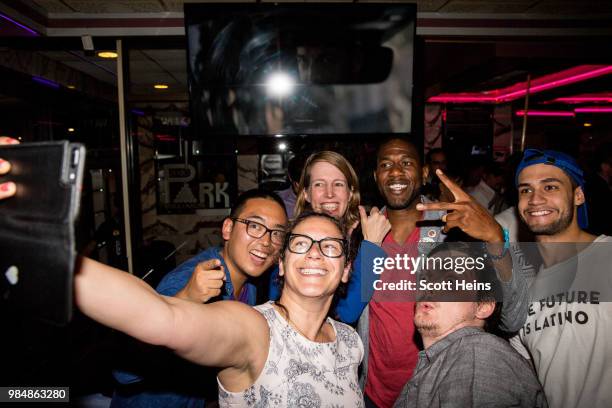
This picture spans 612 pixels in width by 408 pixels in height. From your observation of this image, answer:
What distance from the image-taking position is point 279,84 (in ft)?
9.53

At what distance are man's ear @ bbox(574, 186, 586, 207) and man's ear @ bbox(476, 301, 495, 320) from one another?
71 centimetres

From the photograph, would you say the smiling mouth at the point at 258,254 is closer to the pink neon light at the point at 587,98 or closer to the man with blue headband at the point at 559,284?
the man with blue headband at the point at 559,284

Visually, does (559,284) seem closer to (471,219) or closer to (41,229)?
(471,219)

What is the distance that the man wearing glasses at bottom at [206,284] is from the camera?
1328 mm

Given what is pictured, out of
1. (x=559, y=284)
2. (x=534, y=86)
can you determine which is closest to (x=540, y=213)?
(x=559, y=284)

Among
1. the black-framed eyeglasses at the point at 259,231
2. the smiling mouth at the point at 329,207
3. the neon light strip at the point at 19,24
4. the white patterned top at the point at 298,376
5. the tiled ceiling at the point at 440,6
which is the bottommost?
the white patterned top at the point at 298,376

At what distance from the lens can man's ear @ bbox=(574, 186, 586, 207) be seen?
1.75m

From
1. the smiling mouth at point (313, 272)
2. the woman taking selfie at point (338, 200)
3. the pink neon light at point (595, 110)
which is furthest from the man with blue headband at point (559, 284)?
the pink neon light at point (595, 110)

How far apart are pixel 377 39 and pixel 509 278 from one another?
6.69 feet

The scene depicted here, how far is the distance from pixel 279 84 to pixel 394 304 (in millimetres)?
1861

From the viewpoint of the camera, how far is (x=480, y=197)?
4.76 m

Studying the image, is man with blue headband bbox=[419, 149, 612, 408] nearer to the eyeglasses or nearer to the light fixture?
the eyeglasses

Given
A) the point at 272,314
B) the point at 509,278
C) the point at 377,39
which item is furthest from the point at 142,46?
the point at 509,278

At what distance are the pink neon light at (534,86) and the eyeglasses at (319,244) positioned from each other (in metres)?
6.56
